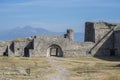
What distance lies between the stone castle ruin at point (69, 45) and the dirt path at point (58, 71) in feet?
31.1

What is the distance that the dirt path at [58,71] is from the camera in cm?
5781

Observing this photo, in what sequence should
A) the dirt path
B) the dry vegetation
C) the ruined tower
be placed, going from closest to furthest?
the dry vegetation
the dirt path
the ruined tower

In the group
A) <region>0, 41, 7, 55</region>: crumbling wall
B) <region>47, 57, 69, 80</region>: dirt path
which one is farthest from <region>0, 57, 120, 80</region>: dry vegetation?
<region>0, 41, 7, 55</region>: crumbling wall

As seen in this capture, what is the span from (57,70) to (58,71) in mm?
1074

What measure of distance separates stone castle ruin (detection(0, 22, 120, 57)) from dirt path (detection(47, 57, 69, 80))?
31.1 feet

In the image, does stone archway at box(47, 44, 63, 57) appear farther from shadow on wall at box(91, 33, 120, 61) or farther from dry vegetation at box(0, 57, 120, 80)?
dry vegetation at box(0, 57, 120, 80)

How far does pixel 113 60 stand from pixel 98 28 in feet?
38.1

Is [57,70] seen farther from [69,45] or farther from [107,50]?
[107,50]

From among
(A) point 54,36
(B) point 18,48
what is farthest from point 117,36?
(B) point 18,48

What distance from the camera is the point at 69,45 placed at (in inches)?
3519

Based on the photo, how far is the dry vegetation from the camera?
57406 mm

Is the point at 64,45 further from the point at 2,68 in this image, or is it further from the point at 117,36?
the point at 2,68

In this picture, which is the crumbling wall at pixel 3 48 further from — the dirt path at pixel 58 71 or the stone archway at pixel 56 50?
the dirt path at pixel 58 71

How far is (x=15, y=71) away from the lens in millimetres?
60938
